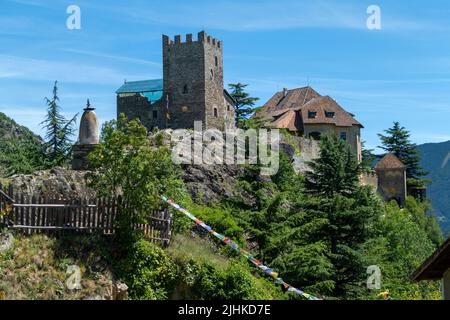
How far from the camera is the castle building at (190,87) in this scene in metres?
52.6

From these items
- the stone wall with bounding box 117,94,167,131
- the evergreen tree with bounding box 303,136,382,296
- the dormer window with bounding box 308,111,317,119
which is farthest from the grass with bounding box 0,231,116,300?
the dormer window with bounding box 308,111,317,119

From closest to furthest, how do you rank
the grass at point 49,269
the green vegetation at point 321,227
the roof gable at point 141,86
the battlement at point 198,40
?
the grass at point 49,269 < the green vegetation at point 321,227 < the battlement at point 198,40 < the roof gable at point 141,86

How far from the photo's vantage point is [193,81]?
52906 mm

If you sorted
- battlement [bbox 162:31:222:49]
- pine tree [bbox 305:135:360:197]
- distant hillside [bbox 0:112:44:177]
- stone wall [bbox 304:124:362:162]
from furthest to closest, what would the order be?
stone wall [bbox 304:124:362:162] → battlement [bbox 162:31:222:49] → distant hillside [bbox 0:112:44:177] → pine tree [bbox 305:135:360:197]

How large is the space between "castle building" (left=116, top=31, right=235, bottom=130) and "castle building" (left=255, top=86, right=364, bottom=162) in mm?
7320

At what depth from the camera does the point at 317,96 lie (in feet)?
226

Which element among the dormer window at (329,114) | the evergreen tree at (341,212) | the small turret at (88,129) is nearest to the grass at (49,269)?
the small turret at (88,129)

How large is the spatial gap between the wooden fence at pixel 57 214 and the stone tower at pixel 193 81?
32.6m

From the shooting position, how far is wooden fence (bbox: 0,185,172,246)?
18.4 m

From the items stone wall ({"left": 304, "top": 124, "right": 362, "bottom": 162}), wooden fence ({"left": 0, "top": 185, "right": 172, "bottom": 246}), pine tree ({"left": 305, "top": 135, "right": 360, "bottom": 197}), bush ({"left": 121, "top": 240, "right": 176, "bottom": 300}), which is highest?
stone wall ({"left": 304, "top": 124, "right": 362, "bottom": 162})

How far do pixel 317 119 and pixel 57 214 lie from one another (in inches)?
1800

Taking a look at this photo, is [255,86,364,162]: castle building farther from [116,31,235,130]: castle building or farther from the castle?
[116,31,235,130]: castle building

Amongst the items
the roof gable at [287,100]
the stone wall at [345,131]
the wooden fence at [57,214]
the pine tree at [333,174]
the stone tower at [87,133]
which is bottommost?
the wooden fence at [57,214]

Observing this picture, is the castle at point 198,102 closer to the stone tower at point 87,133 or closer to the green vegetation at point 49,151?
the green vegetation at point 49,151
